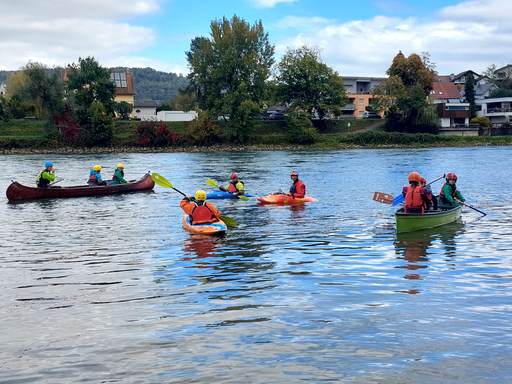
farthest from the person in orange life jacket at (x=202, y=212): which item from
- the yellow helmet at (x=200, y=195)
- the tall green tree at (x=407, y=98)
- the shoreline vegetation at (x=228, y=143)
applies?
the tall green tree at (x=407, y=98)

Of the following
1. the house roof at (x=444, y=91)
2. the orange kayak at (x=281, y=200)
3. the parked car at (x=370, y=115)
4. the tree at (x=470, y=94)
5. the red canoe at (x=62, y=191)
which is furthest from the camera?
the house roof at (x=444, y=91)

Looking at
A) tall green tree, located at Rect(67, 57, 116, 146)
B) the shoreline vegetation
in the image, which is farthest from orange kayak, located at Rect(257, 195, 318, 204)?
tall green tree, located at Rect(67, 57, 116, 146)

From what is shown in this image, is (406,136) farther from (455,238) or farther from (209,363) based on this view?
(209,363)

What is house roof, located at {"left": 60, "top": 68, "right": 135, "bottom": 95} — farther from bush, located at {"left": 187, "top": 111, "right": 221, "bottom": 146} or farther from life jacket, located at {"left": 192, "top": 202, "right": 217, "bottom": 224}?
life jacket, located at {"left": 192, "top": 202, "right": 217, "bottom": 224}

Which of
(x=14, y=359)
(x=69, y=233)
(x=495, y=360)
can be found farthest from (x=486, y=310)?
(x=69, y=233)

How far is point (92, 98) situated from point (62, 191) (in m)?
49.4

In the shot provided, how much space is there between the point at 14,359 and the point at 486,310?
21.0 feet

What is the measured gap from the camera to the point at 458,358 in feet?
22.2

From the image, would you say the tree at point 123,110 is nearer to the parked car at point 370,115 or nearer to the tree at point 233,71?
the tree at point 233,71

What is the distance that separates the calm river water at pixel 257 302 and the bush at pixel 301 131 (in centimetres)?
5473

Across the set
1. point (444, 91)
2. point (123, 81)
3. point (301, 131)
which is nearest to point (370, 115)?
point (444, 91)

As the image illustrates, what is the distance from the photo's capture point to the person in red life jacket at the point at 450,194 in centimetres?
1700

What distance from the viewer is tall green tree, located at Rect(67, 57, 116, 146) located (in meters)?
68.6

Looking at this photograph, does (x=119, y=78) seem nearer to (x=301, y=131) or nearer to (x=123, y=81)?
(x=123, y=81)
